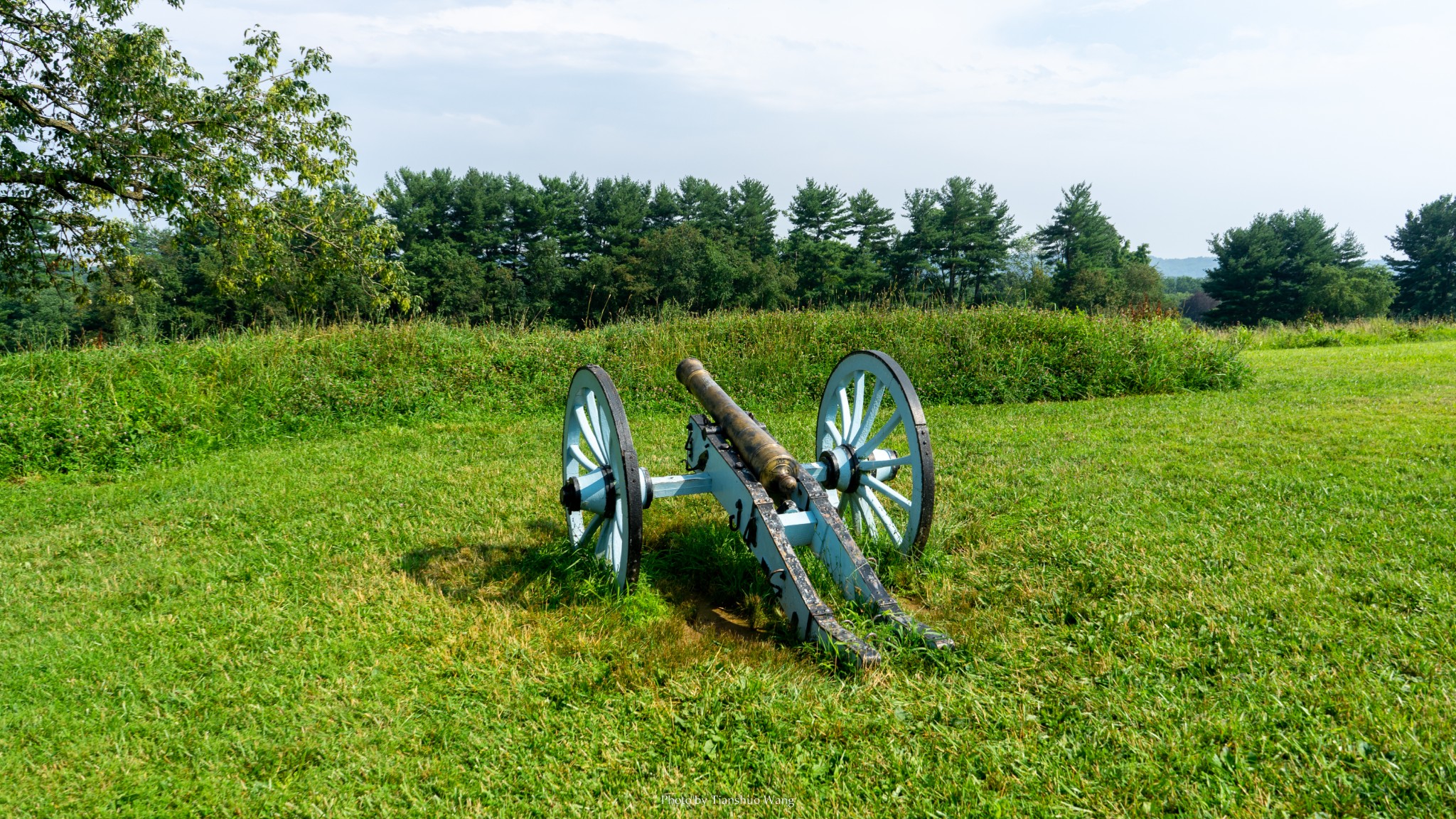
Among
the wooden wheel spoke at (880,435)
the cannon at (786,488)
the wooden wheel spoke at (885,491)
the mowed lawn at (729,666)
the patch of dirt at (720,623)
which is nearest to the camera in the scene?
the mowed lawn at (729,666)

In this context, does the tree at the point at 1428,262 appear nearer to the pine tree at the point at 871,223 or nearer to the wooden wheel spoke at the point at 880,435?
the pine tree at the point at 871,223

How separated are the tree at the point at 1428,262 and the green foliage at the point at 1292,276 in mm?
2022

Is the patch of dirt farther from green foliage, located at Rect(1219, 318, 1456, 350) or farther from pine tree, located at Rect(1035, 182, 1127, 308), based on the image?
pine tree, located at Rect(1035, 182, 1127, 308)

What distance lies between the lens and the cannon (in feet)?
10.0

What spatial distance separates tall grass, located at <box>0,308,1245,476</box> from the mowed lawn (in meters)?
2.53

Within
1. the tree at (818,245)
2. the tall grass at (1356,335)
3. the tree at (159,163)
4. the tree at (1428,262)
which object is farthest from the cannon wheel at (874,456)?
the tree at (1428,262)

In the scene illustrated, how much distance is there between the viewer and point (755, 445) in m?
3.40

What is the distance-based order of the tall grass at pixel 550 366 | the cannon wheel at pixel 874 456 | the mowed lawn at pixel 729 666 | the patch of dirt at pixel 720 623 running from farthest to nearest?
the tall grass at pixel 550 366 < the cannon wheel at pixel 874 456 < the patch of dirt at pixel 720 623 < the mowed lawn at pixel 729 666

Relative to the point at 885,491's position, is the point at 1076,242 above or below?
above

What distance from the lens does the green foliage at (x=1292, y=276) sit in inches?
2016

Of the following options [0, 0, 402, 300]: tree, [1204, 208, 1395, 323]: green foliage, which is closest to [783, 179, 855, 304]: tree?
[1204, 208, 1395, 323]: green foliage

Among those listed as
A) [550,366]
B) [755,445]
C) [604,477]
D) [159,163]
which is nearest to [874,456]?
[755,445]

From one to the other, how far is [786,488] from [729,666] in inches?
28.0

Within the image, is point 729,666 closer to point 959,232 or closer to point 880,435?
point 880,435
